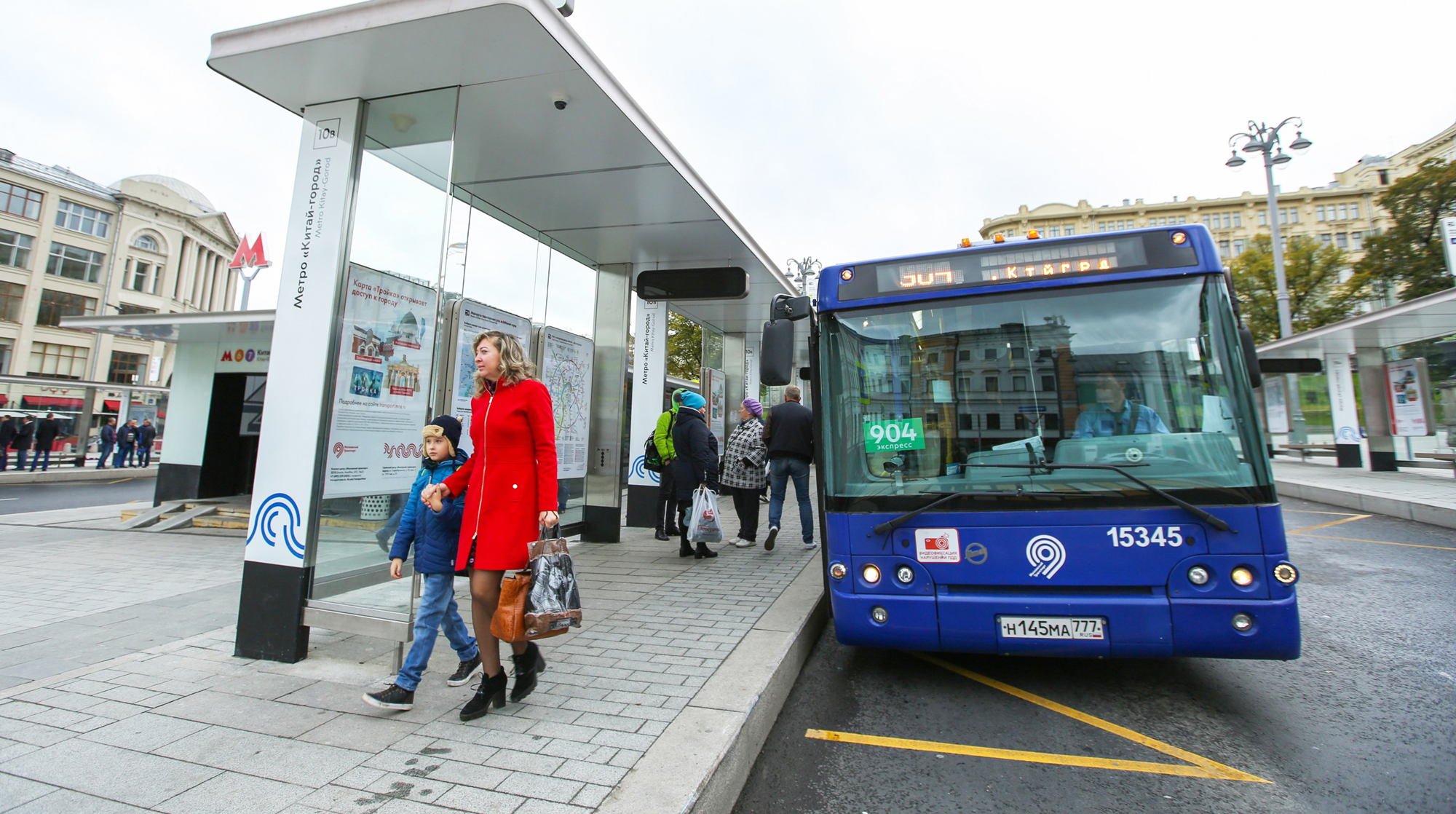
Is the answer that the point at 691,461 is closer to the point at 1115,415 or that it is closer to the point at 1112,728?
the point at 1115,415

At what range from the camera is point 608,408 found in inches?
342

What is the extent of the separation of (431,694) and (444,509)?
0.99 metres

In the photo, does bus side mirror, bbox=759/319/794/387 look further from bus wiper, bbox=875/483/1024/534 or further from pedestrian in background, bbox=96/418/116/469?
pedestrian in background, bbox=96/418/116/469

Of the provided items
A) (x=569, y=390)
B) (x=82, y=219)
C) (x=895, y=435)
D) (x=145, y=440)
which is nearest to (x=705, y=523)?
(x=569, y=390)

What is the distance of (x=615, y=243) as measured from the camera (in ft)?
26.5

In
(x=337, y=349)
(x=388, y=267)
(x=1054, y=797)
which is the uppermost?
(x=388, y=267)

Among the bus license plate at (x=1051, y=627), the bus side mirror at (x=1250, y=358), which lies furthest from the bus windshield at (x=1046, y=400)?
the bus license plate at (x=1051, y=627)

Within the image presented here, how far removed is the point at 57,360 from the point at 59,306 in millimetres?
4048

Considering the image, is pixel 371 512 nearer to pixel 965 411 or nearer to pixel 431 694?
pixel 431 694

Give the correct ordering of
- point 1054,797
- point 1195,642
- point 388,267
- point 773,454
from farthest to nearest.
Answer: point 773,454, point 388,267, point 1195,642, point 1054,797

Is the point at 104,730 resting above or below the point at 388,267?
below

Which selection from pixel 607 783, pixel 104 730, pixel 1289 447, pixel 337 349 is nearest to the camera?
pixel 607 783

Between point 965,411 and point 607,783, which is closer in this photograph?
point 607,783

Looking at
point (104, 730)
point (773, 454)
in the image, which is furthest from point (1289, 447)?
point (104, 730)
